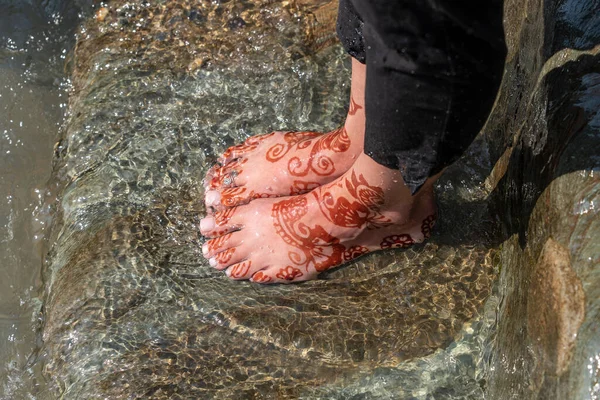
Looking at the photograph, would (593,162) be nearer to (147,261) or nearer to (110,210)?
(147,261)

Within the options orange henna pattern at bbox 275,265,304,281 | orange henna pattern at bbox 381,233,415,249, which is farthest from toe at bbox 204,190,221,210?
orange henna pattern at bbox 381,233,415,249

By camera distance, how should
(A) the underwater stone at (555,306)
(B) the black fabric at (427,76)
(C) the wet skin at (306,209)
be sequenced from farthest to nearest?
(C) the wet skin at (306,209) → (A) the underwater stone at (555,306) → (B) the black fabric at (427,76)

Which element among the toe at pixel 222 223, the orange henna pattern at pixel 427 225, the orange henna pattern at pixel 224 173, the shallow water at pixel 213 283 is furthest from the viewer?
the orange henna pattern at pixel 224 173

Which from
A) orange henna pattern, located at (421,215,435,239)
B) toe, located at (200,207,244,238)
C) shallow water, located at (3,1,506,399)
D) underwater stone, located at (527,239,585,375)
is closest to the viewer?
underwater stone, located at (527,239,585,375)

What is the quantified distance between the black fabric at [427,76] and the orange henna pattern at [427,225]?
2.09 ft

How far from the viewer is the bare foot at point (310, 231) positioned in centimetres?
216

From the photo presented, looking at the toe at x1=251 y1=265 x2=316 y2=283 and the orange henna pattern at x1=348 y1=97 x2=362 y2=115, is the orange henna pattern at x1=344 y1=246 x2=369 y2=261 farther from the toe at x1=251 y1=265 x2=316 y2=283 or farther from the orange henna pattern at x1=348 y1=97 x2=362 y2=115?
the orange henna pattern at x1=348 y1=97 x2=362 y2=115

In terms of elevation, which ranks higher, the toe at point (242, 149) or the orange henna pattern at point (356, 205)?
the toe at point (242, 149)

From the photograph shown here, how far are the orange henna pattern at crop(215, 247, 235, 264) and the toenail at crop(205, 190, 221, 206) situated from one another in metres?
0.22

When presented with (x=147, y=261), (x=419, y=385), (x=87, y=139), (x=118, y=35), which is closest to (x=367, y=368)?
(x=419, y=385)

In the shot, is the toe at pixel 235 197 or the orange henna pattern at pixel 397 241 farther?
the toe at pixel 235 197

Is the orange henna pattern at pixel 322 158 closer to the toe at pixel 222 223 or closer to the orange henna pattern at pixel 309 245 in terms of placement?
the orange henna pattern at pixel 309 245

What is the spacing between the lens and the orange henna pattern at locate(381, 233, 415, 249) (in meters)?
2.27

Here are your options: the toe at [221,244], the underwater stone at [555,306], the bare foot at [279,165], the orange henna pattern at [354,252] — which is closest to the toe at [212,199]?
the bare foot at [279,165]
